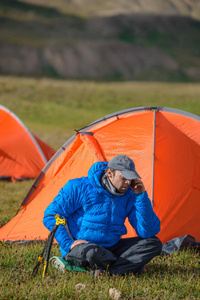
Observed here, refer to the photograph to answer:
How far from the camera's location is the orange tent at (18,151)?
11.3 metres

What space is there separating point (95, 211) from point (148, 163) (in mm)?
1876

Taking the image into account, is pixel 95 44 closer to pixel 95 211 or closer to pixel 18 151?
pixel 18 151

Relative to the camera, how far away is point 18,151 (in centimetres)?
1144

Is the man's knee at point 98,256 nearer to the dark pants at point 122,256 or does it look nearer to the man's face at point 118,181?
the dark pants at point 122,256

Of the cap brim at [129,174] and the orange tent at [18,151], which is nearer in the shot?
the cap brim at [129,174]

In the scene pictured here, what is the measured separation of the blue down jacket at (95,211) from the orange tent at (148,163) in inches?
53.8

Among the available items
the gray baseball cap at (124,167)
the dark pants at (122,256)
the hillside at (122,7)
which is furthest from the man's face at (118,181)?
the hillside at (122,7)

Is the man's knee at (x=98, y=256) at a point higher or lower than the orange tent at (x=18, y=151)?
higher

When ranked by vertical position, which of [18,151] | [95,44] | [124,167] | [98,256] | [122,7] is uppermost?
[122,7]

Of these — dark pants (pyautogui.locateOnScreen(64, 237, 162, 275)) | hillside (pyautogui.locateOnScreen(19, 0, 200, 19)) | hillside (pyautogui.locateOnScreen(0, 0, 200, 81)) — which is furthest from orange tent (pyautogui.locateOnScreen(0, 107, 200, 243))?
hillside (pyautogui.locateOnScreen(19, 0, 200, 19))

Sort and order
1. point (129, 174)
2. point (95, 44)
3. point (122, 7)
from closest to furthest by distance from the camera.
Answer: point (129, 174) < point (95, 44) < point (122, 7)

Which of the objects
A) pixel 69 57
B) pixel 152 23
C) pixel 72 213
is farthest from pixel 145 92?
pixel 152 23

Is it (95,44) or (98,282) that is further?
(95,44)

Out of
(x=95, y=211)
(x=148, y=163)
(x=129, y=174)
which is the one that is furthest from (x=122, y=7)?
(x=129, y=174)
